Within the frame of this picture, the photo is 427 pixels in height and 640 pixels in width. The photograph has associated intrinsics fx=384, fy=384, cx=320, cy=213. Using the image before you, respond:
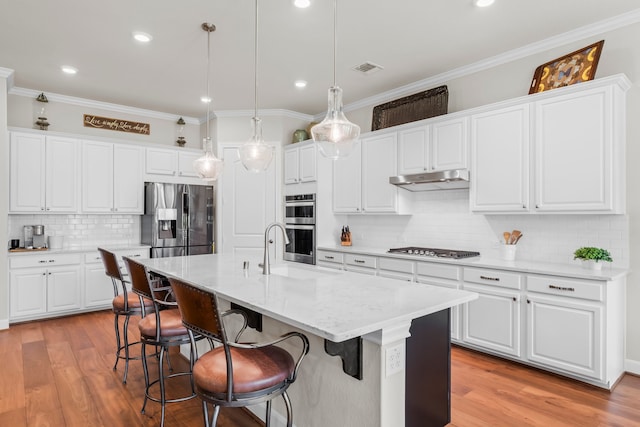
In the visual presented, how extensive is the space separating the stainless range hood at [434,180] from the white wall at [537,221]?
144 millimetres

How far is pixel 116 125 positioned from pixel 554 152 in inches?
218

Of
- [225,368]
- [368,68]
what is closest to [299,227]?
[368,68]

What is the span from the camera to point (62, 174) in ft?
16.1

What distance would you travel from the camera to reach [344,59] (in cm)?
392

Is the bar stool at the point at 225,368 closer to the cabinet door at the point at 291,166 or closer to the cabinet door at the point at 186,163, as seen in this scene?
the cabinet door at the point at 291,166

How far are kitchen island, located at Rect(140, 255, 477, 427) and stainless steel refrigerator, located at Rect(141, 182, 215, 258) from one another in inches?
123

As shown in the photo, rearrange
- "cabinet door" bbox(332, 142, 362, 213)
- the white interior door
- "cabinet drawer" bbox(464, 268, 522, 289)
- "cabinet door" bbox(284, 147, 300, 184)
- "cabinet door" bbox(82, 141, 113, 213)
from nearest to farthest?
"cabinet drawer" bbox(464, 268, 522, 289) → "cabinet door" bbox(332, 142, 362, 213) → "cabinet door" bbox(82, 141, 113, 213) → "cabinet door" bbox(284, 147, 300, 184) → the white interior door

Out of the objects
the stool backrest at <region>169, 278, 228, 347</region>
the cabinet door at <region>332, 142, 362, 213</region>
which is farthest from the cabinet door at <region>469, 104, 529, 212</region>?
the stool backrest at <region>169, 278, 228, 347</region>

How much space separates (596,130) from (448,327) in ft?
6.80

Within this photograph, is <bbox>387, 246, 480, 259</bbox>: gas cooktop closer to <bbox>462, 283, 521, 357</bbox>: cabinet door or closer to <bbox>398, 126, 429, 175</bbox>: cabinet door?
<bbox>462, 283, 521, 357</bbox>: cabinet door

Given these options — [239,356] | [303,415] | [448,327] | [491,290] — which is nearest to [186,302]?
[239,356]

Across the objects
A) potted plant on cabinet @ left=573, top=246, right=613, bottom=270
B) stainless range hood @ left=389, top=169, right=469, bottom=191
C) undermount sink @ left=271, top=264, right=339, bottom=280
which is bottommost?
undermount sink @ left=271, top=264, right=339, bottom=280

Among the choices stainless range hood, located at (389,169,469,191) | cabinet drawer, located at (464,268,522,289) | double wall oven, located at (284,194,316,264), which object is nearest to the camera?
cabinet drawer, located at (464,268,522,289)

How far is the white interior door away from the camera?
225 inches
